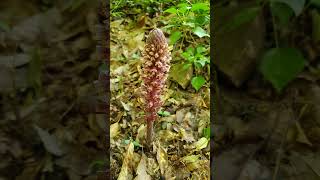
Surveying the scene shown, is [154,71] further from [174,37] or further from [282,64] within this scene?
[282,64]

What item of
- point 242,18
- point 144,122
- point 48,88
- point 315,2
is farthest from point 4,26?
point 315,2

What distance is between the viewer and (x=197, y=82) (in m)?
1.07

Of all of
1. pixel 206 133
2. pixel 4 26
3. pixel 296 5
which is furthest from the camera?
pixel 206 133

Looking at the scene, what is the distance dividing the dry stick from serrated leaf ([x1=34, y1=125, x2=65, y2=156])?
0.22 m

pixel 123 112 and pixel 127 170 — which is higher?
pixel 123 112

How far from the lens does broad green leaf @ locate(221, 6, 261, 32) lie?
0.86 meters

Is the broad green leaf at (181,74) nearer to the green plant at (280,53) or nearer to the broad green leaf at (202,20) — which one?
the broad green leaf at (202,20)

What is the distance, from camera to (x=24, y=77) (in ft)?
3.11

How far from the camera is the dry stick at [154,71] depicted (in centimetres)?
104

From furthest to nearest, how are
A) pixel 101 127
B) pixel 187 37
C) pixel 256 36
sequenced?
pixel 187 37 < pixel 101 127 < pixel 256 36

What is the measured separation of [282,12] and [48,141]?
0.54 m

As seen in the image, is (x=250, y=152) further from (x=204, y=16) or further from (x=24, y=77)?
(x=24, y=77)

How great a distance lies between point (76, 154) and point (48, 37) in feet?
0.84

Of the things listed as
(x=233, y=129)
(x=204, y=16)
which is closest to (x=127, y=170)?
(x=233, y=129)
